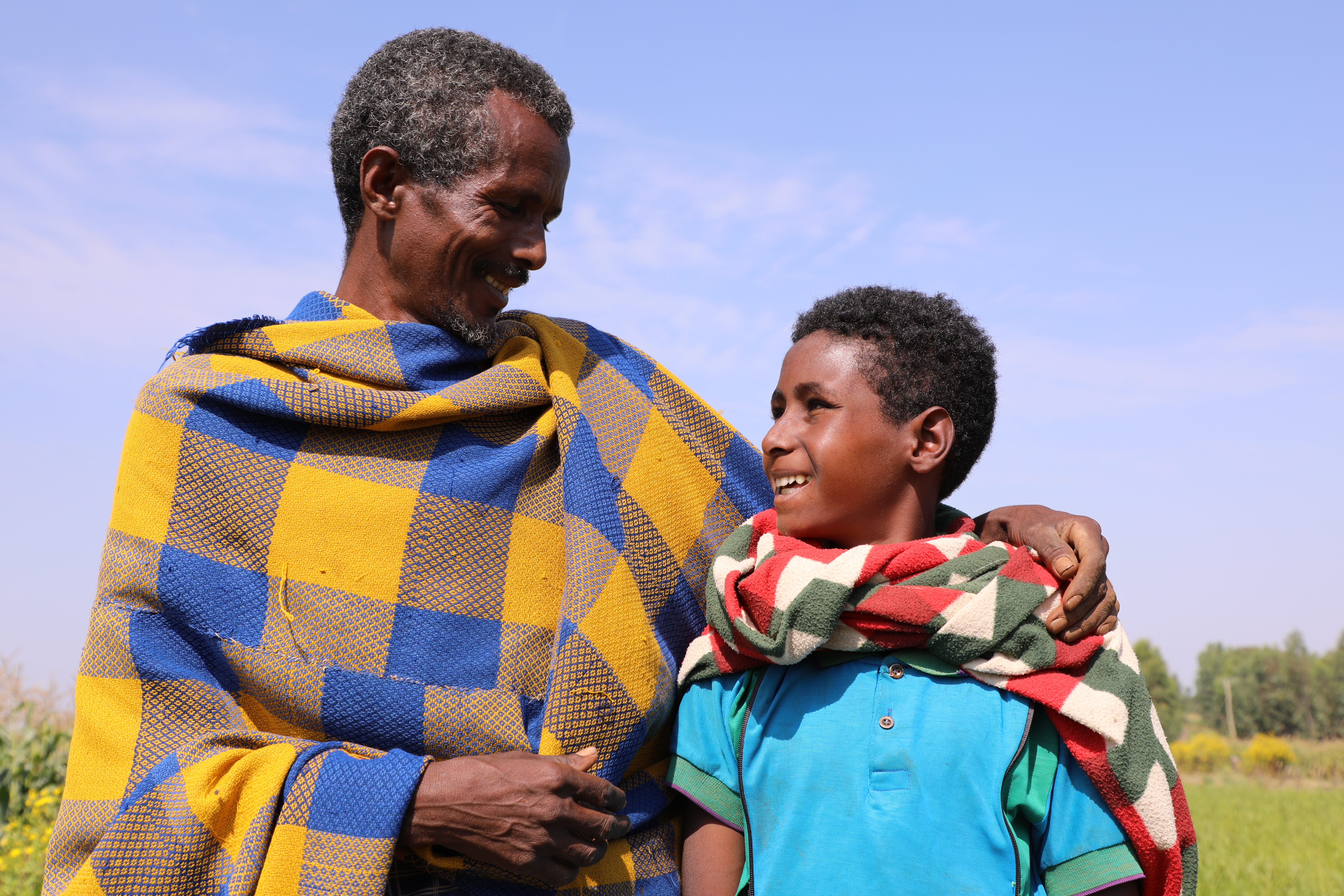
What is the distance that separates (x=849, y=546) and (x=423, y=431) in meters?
1.03

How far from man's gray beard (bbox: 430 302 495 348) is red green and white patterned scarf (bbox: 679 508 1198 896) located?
38.9 inches

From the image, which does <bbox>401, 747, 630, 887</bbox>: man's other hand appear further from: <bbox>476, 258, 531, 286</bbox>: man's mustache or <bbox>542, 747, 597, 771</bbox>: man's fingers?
<bbox>476, 258, 531, 286</bbox>: man's mustache

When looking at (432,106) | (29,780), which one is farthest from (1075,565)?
(29,780)

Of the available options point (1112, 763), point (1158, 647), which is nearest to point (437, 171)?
point (1112, 763)

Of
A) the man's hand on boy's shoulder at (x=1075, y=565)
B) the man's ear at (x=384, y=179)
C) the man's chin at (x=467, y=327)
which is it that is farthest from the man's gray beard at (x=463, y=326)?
the man's hand on boy's shoulder at (x=1075, y=565)

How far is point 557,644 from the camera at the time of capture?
2264 millimetres

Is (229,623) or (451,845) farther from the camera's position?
(229,623)

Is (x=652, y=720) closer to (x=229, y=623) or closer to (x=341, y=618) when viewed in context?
(x=341, y=618)

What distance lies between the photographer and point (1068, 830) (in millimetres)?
2039

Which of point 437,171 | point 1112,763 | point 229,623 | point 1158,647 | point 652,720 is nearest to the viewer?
point 1112,763

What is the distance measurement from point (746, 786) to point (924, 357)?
1.04m

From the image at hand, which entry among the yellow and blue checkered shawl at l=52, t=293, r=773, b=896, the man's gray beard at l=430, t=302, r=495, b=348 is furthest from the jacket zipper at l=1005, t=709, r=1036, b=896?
the man's gray beard at l=430, t=302, r=495, b=348

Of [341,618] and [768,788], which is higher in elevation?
[341,618]

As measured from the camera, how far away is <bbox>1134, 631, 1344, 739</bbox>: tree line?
38000 mm
